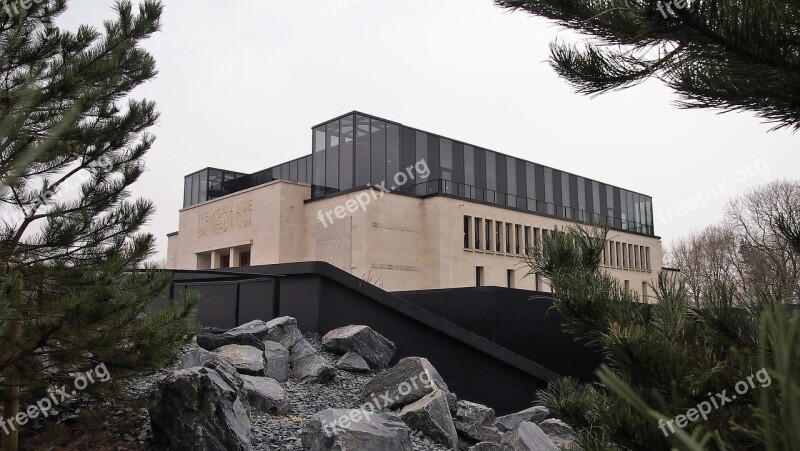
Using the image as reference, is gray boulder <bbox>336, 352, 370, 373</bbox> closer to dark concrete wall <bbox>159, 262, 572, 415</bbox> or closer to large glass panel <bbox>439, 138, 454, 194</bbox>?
dark concrete wall <bbox>159, 262, 572, 415</bbox>

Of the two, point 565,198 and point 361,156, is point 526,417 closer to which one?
point 361,156

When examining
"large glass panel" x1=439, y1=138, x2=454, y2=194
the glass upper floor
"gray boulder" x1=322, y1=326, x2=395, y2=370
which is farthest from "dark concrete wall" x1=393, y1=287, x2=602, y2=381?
"large glass panel" x1=439, y1=138, x2=454, y2=194

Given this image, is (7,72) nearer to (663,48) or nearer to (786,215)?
(663,48)

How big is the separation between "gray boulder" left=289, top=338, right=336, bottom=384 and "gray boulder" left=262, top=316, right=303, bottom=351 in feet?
0.51

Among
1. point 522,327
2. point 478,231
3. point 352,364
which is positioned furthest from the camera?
point 478,231

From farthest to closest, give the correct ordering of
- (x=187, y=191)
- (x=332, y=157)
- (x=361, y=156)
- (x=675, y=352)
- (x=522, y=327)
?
1. (x=187, y=191)
2. (x=332, y=157)
3. (x=361, y=156)
4. (x=522, y=327)
5. (x=675, y=352)

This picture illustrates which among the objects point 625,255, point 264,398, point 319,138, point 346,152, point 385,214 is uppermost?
point 319,138

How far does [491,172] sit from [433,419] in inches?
1399

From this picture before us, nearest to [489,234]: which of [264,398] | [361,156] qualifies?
[361,156]

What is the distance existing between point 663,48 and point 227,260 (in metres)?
42.5

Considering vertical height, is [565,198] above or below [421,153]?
below

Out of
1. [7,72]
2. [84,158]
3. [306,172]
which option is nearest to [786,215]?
[84,158]

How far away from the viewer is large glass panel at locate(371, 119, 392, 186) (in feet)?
118

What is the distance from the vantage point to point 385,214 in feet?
115
